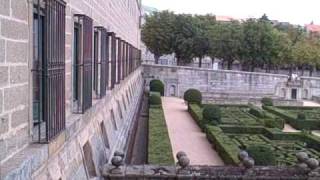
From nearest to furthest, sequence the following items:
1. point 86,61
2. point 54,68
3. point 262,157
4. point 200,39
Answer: point 54,68 → point 86,61 → point 262,157 → point 200,39

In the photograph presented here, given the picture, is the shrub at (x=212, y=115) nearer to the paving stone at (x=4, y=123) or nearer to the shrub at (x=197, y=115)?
the shrub at (x=197, y=115)

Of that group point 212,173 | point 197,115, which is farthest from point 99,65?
point 197,115

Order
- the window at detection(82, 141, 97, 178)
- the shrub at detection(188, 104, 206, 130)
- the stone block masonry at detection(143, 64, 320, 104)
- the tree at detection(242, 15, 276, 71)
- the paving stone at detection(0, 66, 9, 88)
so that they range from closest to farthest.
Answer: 1. the paving stone at detection(0, 66, 9, 88)
2. the window at detection(82, 141, 97, 178)
3. the shrub at detection(188, 104, 206, 130)
4. the stone block masonry at detection(143, 64, 320, 104)
5. the tree at detection(242, 15, 276, 71)

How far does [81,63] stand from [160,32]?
46.0m

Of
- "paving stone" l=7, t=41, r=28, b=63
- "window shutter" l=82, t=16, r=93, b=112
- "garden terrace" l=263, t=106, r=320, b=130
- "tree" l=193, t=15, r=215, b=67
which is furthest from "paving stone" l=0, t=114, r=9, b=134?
"tree" l=193, t=15, r=215, b=67

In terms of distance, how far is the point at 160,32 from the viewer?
52875mm

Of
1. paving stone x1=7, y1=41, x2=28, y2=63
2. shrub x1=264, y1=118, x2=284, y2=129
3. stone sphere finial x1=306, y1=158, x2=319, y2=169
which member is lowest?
shrub x1=264, y1=118, x2=284, y2=129

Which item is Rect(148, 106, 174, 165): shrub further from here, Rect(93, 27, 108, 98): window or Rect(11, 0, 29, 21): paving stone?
Rect(11, 0, 29, 21): paving stone

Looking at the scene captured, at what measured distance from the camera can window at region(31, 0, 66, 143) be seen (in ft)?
14.0

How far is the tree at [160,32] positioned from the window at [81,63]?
45479 mm

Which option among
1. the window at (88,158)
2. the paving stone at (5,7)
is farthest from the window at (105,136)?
the paving stone at (5,7)

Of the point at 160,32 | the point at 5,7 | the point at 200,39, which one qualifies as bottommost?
the point at 5,7

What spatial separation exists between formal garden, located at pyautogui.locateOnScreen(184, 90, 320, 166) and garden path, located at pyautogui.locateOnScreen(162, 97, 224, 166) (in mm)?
275

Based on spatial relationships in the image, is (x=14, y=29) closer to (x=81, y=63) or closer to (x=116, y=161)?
(x=81, y=63)
